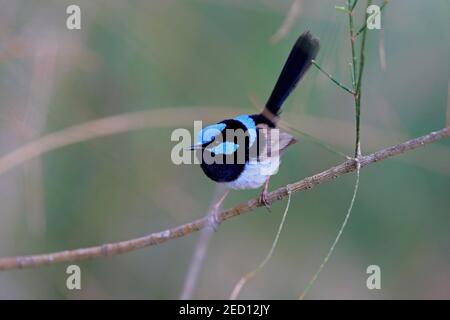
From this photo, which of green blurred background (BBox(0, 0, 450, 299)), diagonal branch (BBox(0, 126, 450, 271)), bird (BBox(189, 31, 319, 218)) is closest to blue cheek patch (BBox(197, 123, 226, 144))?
bird (BBox(189, 31, 319, 218))

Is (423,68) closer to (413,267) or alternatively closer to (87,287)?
(413,267)

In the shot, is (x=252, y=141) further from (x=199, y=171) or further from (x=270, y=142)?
(x=199, y=171)

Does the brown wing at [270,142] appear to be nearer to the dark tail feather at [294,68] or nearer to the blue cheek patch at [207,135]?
the dark tail feather at [294,68]

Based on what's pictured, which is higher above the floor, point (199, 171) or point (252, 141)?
point (252, 141)

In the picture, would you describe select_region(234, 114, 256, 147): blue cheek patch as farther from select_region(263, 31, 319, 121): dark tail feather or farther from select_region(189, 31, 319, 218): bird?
select_region(263, 31, 319, 121): dark tail feather

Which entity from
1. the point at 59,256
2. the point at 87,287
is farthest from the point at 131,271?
the point at 59,256

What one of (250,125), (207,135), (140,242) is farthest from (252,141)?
(140,242)
